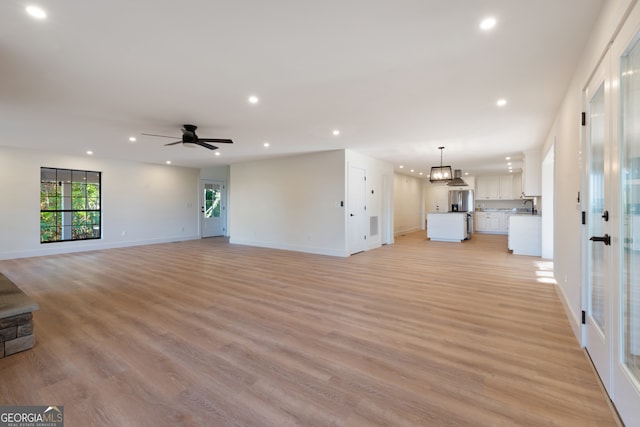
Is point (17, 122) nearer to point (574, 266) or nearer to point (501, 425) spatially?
point (501, 425)

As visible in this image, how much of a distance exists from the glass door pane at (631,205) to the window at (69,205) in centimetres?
994

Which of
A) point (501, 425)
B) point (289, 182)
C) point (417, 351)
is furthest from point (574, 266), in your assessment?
point (289, 182)

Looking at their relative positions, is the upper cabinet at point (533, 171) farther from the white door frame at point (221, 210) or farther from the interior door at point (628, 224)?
the white door frame at point (221, 210)

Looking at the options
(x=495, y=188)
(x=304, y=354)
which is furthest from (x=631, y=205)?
(x=495, y=188)

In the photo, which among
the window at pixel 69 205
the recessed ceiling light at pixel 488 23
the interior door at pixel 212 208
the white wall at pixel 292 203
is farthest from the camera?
the interior door at pixel 212 208

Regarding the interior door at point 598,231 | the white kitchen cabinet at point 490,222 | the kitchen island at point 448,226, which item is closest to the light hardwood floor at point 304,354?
the interior door at point 598,231

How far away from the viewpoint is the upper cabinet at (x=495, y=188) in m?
11.6

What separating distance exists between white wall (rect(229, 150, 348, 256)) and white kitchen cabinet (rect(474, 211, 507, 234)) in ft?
26.4

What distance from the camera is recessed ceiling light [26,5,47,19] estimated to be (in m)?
1.94

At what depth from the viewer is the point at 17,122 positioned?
458cm

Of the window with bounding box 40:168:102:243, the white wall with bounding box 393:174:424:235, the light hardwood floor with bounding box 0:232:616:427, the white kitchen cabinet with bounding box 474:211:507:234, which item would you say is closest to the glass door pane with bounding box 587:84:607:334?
the light hardwood floor with bounding box 0:232:616:427

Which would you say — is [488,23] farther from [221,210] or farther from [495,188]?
[495,188]

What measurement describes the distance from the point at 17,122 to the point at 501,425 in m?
6.98

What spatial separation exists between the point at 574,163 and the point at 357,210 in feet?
15.6
